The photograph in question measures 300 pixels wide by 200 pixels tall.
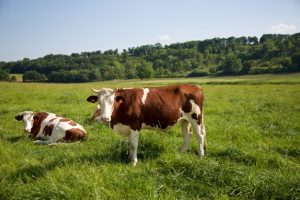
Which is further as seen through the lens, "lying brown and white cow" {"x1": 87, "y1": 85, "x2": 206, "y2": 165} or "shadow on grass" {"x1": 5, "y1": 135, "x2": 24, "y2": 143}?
"shadow on grass" {"x1": 5, "y1": 135, "x2": 24, "y2": 143}

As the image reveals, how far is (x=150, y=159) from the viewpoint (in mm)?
6758

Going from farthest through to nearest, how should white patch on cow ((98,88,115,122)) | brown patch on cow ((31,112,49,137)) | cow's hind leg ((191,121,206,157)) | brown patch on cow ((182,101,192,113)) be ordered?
brown patch on cow ((31,112,49,137)) → brown patch on cow ((182,101,192,113)) → cow's hind leg ((191,121,206,157)) → white patch on cow ((98,88,115,122))

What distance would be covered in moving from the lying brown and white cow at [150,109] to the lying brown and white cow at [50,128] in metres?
2.60

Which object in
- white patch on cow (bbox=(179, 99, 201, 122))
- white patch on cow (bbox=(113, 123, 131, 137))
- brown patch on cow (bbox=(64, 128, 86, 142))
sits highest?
white patch on cow (bbox=(179, 99, 201, 122))

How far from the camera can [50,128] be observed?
9688 mm

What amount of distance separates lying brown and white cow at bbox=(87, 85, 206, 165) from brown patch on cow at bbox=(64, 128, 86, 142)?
97.3 inches

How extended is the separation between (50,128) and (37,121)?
0.77 meters

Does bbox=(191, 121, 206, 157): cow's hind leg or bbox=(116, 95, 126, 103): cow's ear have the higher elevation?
bbox=(116, 95, 126, 103): cow's ear

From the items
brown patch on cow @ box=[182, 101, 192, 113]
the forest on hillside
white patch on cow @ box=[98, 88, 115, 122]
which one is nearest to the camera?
white patch on cow @ box=[98, 88, 115, 122]

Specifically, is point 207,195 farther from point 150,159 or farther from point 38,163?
point 38,163

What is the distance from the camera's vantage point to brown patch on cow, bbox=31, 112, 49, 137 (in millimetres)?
9961

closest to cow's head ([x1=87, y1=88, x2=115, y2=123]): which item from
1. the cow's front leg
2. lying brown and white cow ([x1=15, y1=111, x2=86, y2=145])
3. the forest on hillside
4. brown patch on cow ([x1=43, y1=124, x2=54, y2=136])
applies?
the cow's front leg

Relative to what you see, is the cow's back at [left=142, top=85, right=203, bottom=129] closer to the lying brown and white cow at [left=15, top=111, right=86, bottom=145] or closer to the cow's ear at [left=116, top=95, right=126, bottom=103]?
the cow's ear at [left=116, top=95, right=126, bottom=103]

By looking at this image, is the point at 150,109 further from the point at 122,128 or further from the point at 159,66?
the point at 159,66
